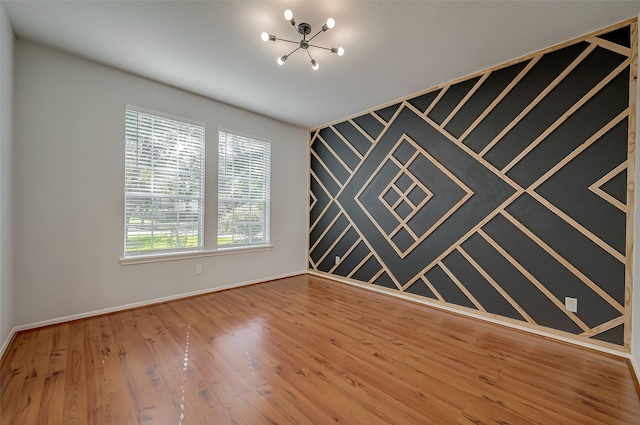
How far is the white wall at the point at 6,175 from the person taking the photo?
2.02m

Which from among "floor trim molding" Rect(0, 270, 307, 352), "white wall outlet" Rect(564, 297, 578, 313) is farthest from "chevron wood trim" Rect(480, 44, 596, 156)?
"floor trim molding" Rect(0, 270, 307, 352)

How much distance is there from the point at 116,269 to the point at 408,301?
350cm

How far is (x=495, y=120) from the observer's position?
2.79m

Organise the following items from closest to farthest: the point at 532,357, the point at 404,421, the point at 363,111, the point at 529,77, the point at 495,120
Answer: the point at 404,421 → the point at 532,357 → the point at 529,77 → the point at 495,120 → the point at 363,111

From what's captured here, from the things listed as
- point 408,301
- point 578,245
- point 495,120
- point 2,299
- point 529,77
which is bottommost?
point 408,301

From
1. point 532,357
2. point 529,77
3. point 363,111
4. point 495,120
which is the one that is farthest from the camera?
point 363,111

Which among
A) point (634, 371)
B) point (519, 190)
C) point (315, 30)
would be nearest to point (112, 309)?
point (315, 30)

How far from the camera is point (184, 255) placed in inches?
135

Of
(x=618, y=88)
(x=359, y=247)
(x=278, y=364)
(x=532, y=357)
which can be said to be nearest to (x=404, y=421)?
(x=278, y=364)

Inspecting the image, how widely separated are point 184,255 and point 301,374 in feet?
7.74

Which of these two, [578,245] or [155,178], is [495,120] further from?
[155,178]

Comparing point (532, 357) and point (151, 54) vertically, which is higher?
point (151, 54)

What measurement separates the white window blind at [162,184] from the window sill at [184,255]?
8 centimetres

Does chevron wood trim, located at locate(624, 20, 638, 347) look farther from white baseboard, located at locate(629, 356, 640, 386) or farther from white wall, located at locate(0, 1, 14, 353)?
white wall, located at locate(0, 1, 14, 353)
